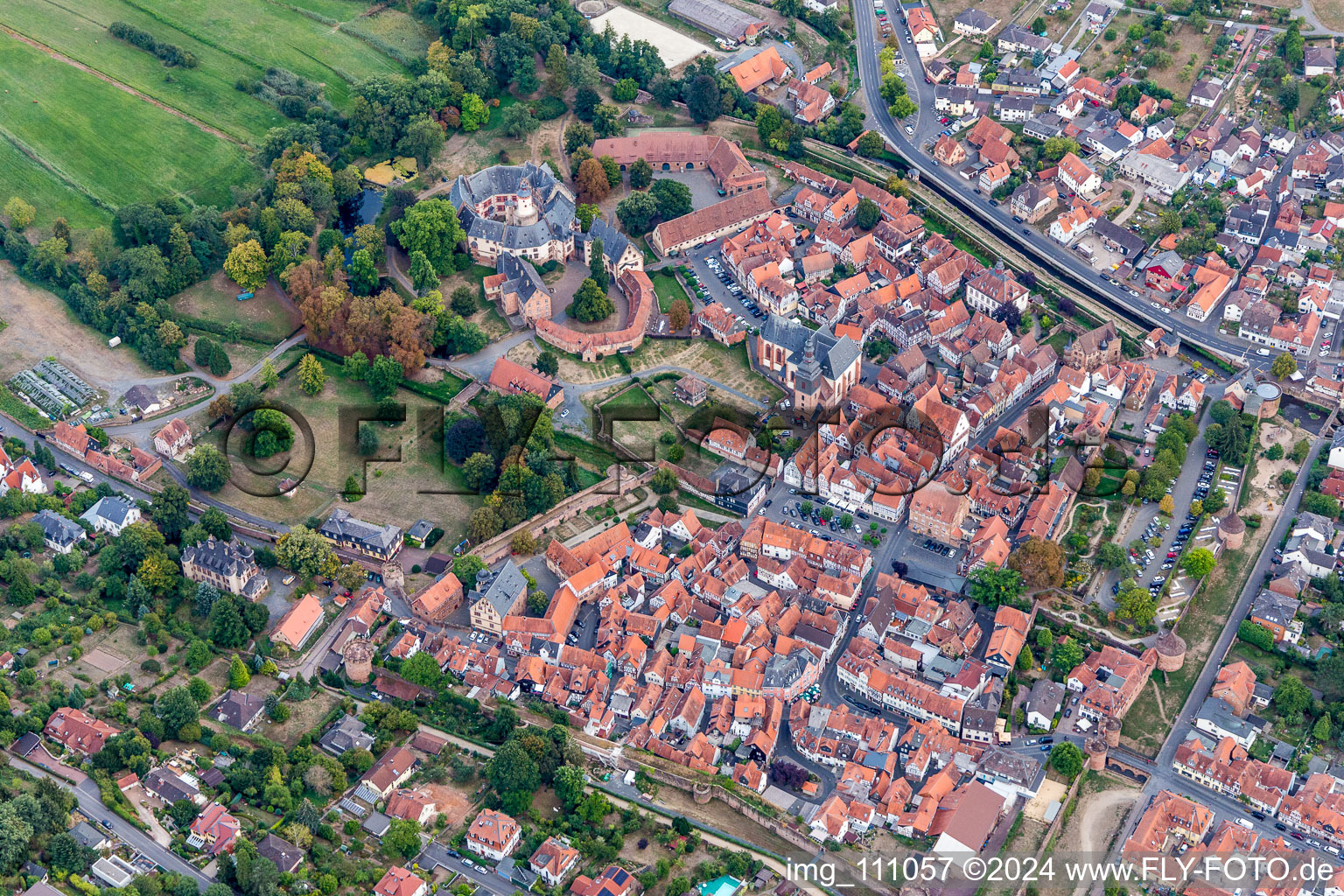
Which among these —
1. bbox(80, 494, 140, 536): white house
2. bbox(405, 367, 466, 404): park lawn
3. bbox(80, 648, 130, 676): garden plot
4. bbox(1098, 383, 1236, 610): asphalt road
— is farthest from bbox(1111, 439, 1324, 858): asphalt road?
bbox(80, 494, 140, 536): white house

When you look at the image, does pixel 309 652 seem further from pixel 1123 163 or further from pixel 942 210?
pixel 1123 163

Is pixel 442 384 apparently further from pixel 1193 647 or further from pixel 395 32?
pixel 1193 647

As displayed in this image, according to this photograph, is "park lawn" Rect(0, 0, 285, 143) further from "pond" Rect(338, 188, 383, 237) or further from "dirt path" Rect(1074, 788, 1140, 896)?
"dirt path" Rect(1074, 788, 1140, 896)

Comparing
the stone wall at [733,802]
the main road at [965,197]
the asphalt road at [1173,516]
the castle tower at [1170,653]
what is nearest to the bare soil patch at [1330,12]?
the main road at [965,197]

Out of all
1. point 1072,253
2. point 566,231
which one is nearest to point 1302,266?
point 1072,253

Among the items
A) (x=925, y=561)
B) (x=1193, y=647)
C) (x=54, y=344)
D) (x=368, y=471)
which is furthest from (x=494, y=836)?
(x=54, y=344)

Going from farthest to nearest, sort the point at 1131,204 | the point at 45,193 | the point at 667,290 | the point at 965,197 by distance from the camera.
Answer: the point at 45,193 → the point at 965,197 → the point at 1131,204 → the point at 667,290

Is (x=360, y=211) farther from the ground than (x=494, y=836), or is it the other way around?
(x=360, y=211)
